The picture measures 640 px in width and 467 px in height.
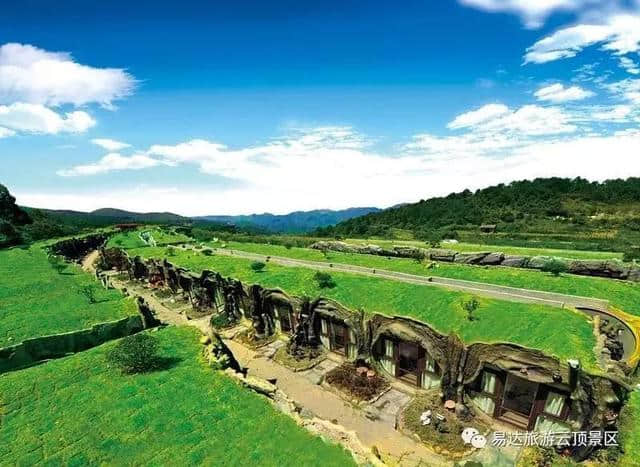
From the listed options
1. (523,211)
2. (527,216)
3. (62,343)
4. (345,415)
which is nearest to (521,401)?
(345,415)

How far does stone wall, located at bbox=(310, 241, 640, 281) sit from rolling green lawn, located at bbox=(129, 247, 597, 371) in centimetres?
1664

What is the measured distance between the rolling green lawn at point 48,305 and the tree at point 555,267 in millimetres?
36315

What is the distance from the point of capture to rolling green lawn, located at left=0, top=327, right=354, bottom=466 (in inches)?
516

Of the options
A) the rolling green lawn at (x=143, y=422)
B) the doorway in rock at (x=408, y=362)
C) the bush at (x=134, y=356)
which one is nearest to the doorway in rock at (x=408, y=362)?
the doorway in rock at (x=408, y=362)

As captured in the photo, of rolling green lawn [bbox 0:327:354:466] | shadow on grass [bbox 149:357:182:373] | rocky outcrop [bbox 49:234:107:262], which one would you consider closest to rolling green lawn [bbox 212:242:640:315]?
rolling green lawn [bbox 0:327:354:466]

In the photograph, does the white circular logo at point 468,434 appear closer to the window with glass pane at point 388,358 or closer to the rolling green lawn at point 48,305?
the window with glass pane at point 388,358

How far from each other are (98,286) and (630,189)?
472ft

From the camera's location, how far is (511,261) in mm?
40344

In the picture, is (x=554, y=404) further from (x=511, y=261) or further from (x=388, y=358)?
(x=511, y=261)

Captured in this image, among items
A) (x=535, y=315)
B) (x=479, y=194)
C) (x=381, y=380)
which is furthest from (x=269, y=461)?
(x=479, y=194)

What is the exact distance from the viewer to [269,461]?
1288 cm

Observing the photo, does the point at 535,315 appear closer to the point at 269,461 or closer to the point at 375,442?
the point at 375,442

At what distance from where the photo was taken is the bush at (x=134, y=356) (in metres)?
18.6

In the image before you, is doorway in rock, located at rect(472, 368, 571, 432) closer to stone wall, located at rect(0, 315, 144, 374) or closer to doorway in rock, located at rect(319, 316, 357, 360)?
doorway in rock, located at rect(319, 316, 357, 360)
